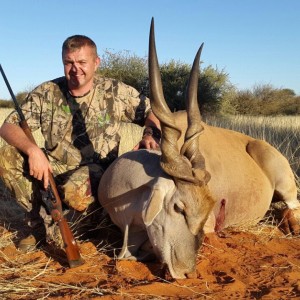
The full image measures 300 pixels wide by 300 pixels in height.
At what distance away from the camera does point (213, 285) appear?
3.41 meters

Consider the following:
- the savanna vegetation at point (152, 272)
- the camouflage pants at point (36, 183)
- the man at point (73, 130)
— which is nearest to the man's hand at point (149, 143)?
the man at point (73, 130)

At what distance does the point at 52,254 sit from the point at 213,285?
4.86 ft

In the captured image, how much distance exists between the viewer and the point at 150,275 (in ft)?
11.7

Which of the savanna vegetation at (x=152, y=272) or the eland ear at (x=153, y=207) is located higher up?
the eland ear at (x=153, y=207)

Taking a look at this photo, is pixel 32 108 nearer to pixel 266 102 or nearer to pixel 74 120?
pixel 74 120

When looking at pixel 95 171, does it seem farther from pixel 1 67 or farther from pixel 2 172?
pixel 1 67

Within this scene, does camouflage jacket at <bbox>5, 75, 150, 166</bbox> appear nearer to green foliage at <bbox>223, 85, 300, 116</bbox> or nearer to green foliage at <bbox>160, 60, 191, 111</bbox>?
green foliage at <bbox>160, 60, 191, 111</bbox>

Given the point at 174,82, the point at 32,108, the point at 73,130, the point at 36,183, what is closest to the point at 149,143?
the point at 73,130

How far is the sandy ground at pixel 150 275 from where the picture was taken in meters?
3.24

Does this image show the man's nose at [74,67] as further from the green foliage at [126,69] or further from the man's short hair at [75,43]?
the green foliage at [126,69]

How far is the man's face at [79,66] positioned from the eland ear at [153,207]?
1.82 meters

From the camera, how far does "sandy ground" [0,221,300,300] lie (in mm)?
3236

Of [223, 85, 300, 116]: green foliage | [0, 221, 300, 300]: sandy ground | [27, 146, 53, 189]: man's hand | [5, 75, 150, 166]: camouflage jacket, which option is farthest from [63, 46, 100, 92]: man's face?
[223, 85, 300, 116]: green foliage

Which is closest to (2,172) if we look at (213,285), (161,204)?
(161,204)
